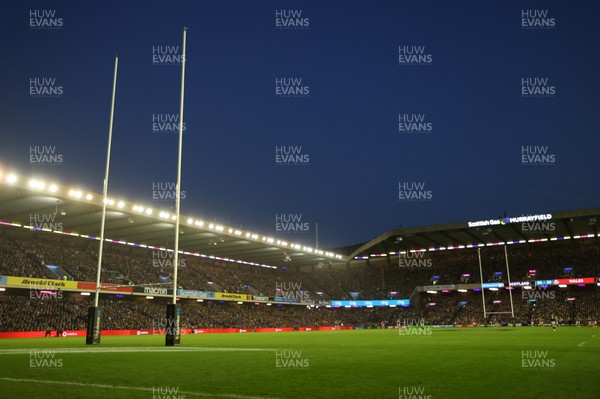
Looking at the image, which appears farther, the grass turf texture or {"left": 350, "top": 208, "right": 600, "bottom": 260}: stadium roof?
{"left": 350, "top": 208, "right": 600, "bottom": 260}: stadium roof

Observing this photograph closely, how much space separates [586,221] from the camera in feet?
177

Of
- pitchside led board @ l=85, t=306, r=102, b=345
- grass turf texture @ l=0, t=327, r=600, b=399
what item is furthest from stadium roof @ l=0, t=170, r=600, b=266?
grass turf texture @ l=0, t=327, r=600, b=399

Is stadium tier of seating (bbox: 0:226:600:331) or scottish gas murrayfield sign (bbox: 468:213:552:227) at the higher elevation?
scottish gas murrayfield sign (bbox: 468:213:552:227)

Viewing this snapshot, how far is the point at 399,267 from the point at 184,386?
6836cm

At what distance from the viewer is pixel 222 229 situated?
167 feet

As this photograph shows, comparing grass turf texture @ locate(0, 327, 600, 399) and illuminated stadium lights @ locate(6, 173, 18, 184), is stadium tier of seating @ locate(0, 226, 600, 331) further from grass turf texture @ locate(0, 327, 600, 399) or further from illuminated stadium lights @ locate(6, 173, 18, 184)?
grass turf texture @ locate(0, 327, 600, 399)

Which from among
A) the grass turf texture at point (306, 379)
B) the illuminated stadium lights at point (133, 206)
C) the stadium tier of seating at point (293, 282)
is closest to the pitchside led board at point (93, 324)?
the grass turf texture at point (306, 379)

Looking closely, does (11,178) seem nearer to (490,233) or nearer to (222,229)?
(222,229)

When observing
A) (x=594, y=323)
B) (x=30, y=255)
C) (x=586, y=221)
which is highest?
(x=586, y=221)

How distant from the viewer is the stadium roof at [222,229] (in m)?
37.7

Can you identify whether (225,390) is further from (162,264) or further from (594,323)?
(594,323)

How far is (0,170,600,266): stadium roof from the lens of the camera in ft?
124

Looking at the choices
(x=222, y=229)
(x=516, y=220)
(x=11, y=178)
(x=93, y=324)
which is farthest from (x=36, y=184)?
(x=516, y=220)

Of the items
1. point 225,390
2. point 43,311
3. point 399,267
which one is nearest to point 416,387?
point 225,390
